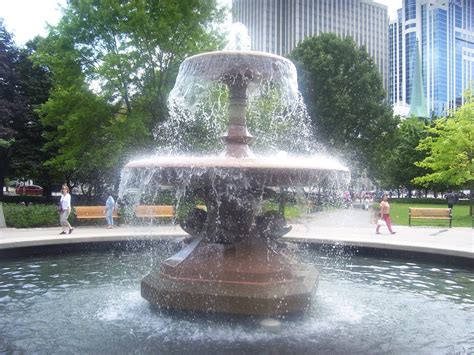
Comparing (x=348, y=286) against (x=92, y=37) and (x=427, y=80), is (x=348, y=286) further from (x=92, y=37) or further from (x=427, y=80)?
(x=427, y=80)

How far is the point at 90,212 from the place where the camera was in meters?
19.1

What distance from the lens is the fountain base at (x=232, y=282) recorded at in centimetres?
686

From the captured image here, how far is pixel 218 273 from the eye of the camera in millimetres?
7387

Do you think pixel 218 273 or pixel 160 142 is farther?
pixel 160 142

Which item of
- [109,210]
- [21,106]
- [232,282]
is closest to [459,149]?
[109,210]

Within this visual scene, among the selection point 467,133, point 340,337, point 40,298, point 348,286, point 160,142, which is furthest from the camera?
point 467,133

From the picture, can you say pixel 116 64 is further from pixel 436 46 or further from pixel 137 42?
pixel 436 46

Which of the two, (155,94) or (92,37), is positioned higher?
(92,37)

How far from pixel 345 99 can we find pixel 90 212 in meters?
23.4

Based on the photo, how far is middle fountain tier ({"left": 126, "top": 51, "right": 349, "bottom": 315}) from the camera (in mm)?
6898

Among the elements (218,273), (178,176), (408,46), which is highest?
(408,46)

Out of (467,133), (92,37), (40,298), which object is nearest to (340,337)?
(40,298)

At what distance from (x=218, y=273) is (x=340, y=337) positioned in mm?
2020

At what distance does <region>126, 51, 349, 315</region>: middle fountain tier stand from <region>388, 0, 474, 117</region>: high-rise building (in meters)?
140
